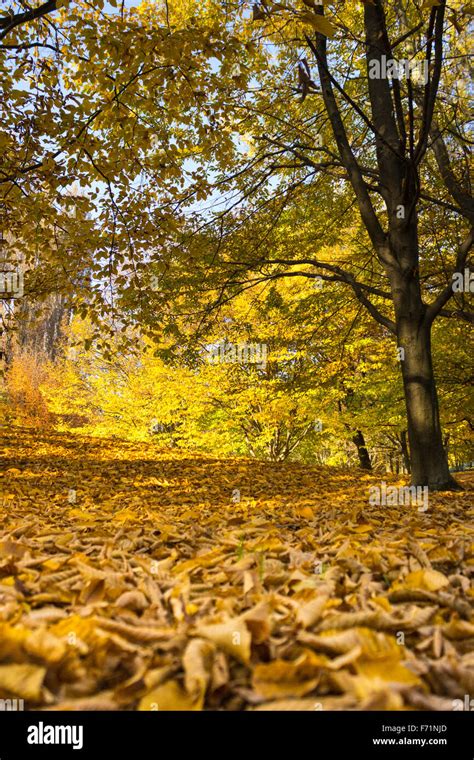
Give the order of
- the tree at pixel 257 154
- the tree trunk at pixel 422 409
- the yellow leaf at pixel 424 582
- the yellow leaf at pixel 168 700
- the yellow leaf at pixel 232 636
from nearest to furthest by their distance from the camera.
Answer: the yellow leaf at pixel 168 700 < the yellow leaf at pixel 232 636 < the yellow leaf at pixel 424 582 < the tree at pixel 257 154 < the tree trunk at pixel 422 409

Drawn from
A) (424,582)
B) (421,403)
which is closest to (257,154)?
(421,403)

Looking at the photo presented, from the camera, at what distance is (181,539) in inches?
118

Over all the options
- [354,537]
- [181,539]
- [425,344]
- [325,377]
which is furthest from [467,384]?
[181,539]

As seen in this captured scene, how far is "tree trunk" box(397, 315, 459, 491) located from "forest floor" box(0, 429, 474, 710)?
7.10ft

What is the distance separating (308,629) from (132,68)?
444cm

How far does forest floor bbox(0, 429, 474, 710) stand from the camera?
1169 mm

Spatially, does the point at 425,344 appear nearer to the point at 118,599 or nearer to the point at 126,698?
the point at 118,599

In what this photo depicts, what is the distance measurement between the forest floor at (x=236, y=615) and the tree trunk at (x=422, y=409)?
216 cm

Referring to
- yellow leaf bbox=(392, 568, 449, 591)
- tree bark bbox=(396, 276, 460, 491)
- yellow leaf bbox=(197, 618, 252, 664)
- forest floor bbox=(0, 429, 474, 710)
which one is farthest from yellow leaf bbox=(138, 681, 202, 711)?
tree bark bbox=(396, 276, 460, 491)

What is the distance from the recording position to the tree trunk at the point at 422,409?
5.73 meters
